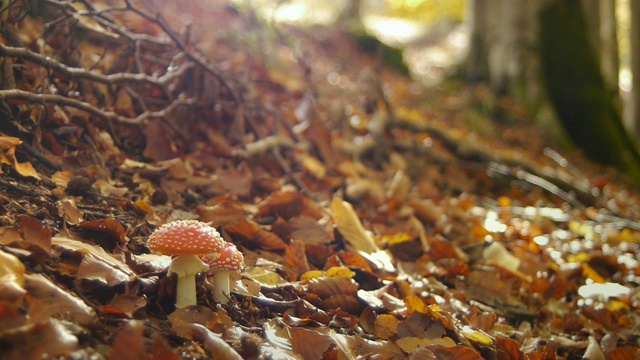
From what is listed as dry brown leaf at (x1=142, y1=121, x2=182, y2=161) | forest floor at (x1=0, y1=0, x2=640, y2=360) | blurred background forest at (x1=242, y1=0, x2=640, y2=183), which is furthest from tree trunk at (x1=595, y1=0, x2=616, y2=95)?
dry brown leaf at (x1=142, y1=121, x2=182, y2=161)

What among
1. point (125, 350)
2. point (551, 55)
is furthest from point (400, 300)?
point (551, 55)

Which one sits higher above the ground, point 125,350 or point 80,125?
point 80,125

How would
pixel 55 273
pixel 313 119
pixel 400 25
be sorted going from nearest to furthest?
pixel 55 273 < pixel 313 119 < pixel 400 25

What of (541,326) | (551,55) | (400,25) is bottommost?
(541,326)

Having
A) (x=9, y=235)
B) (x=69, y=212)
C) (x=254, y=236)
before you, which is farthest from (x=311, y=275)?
(x=9, y=235)

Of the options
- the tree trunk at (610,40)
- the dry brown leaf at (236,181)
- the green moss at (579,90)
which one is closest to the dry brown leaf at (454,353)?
the dry brown leaf at (236,181)

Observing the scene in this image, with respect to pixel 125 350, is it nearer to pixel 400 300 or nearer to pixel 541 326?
pixel 400 300
